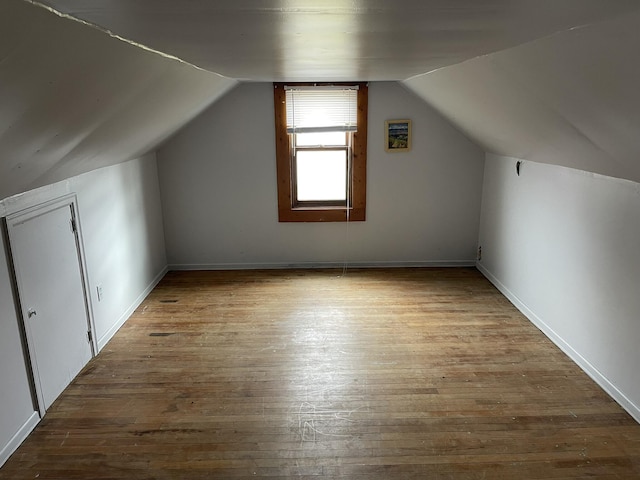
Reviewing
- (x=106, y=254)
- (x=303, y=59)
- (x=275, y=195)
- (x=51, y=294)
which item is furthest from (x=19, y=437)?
(x=275, y=195)

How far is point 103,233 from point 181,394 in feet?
5.20

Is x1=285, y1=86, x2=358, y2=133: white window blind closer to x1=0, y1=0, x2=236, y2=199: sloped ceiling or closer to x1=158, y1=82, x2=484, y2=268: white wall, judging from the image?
x1=158, y1=82, x2=484, y2=268: white wall

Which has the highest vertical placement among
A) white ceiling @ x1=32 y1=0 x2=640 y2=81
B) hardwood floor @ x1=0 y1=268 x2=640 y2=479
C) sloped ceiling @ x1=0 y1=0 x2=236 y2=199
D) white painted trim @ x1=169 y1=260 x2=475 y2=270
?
white ceiling @ x1=32 y1=0 x2=640 y2=81

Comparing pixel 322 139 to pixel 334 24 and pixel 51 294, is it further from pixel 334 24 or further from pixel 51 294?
pixel 334 24

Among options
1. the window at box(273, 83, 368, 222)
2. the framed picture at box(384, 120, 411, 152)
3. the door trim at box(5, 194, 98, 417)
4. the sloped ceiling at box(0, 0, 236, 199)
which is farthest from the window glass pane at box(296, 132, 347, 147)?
the door trim at box(5, 194, 98, 417)

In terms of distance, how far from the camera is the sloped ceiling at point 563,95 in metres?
1.73

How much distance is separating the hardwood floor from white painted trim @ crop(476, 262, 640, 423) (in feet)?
0.17

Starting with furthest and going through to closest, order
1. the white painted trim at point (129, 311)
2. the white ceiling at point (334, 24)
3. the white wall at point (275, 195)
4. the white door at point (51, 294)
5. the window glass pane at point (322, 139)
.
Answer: the window glass pane at point (322, 139) < the white wall at point (275, 195) < the white painted trim at point (129, 311) < the white door at point (51, 294) < the white ceiling at point (334, 24)

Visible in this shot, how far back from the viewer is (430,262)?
5.75 metres

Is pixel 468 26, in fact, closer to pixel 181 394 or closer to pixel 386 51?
pixel 386 51

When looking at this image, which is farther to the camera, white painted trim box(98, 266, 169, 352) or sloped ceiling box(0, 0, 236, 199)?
white painted trim box(98, 266, 169, 352)

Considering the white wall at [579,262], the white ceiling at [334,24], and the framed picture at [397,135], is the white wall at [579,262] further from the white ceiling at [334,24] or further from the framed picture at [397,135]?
the white ceiling at [334,24]

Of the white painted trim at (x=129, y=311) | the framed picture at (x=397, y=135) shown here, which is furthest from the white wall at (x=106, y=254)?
the framed picture at (x=397, y=135)

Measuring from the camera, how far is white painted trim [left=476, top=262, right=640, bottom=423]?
9.70 feet
